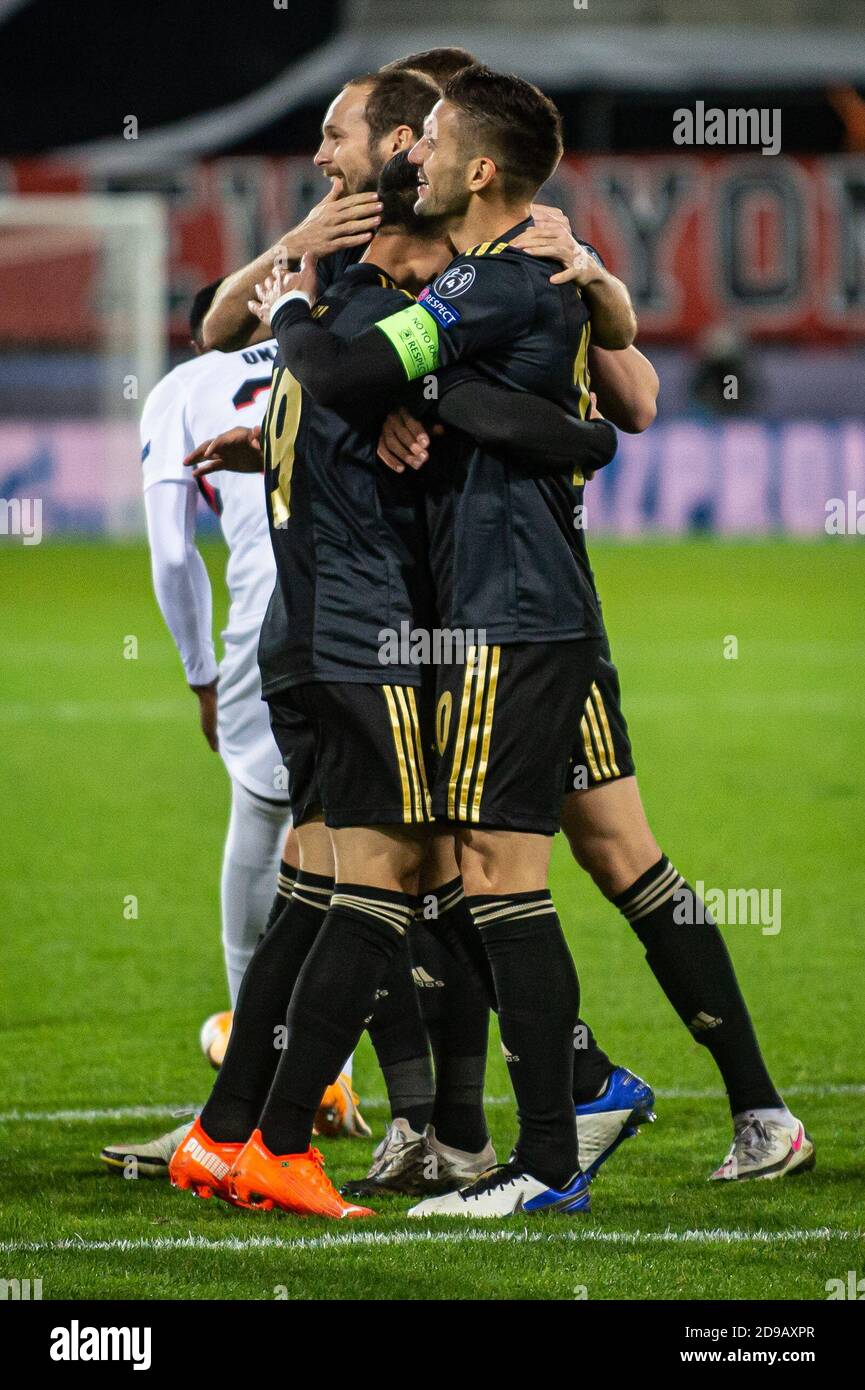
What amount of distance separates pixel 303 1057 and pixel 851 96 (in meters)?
33.9

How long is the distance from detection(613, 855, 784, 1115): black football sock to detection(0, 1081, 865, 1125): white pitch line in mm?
821

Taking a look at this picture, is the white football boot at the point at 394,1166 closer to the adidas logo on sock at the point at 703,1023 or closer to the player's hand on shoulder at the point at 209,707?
the adidas logo on sock at the point at 703,1023

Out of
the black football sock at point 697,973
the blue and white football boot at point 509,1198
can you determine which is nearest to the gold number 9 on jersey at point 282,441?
the black football sock at point 697,973

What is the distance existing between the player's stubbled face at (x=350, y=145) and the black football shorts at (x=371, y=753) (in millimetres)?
1044

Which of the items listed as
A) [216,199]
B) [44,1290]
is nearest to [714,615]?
[44,1290]

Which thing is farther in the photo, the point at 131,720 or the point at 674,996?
the point at 131,720

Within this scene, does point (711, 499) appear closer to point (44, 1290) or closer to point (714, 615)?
point (714, 615)

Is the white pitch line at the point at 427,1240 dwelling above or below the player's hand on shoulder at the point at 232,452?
below

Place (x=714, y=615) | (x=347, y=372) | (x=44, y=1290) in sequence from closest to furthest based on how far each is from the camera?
(x=44, y=1290)
(x=347, y=372)
(x=714, y=615)

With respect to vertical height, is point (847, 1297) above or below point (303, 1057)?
below

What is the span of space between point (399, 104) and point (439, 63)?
317 mm

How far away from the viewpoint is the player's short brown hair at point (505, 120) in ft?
12.3

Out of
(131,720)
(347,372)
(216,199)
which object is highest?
(216,199)

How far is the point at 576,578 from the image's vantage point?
12.6 ft
